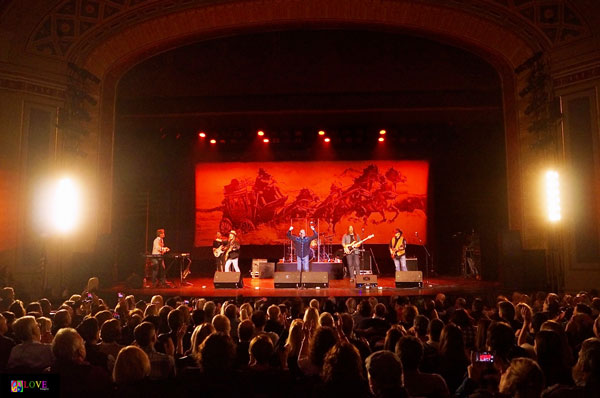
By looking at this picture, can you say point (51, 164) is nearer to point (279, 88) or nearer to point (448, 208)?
point (279, 88)

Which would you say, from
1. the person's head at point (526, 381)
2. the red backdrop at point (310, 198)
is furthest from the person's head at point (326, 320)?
the red backdrop at point (310, 198)

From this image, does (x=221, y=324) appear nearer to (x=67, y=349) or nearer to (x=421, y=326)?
(x=67, y=349)

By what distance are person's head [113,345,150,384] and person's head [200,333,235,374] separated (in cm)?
38

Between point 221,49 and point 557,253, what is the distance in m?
11.1

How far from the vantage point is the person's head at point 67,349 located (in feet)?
11.8

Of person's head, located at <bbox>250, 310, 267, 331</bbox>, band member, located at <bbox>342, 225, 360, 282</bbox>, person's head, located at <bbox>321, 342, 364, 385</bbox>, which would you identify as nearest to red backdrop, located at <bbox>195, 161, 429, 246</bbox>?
band member, located at <bbox>342, 225, 360, 282</bbox>

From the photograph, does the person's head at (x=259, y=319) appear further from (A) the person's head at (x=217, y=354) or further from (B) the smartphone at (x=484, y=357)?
(B) the smartphone at (x=484, y=357)

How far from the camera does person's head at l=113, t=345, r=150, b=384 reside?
3.20m

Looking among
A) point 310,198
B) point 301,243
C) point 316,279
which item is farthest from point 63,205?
point 310,198

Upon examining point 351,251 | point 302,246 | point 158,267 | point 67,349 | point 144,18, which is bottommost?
point 67,349

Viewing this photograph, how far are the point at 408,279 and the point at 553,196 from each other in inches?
163

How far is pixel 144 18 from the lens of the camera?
14.2 meters

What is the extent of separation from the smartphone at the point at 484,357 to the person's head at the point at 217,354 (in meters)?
1.67

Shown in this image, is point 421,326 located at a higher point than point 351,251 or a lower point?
lower
